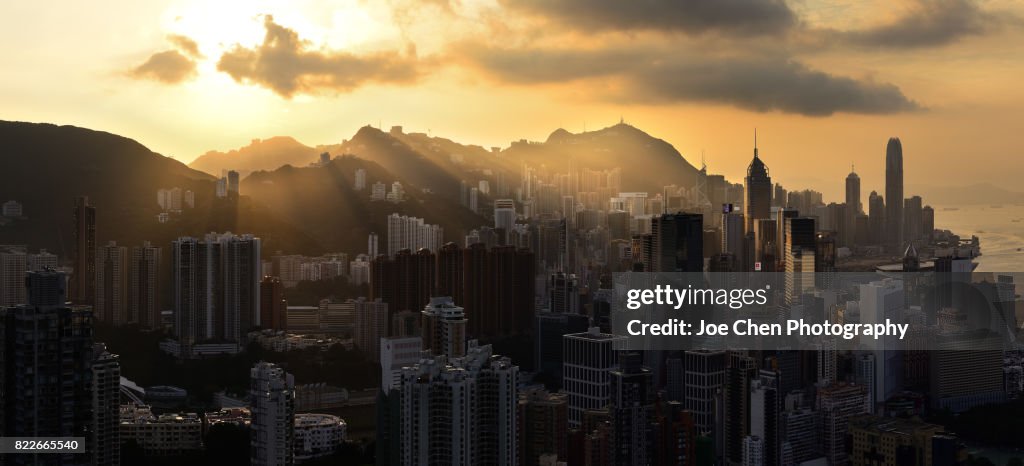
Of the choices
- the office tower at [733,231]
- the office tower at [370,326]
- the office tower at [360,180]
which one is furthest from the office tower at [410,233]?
the office tower at [733,231]

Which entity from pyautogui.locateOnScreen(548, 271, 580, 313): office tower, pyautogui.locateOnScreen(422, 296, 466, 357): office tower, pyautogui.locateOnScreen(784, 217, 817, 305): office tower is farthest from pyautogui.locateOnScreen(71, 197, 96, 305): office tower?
pyautogui.locateOnScreen(784, 217, 817, 305): office tower

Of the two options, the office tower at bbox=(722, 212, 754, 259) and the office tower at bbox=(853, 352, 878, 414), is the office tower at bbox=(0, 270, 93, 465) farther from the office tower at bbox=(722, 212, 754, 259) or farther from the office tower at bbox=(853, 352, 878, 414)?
the office tower at bbox=(722, 212, 754, 259)

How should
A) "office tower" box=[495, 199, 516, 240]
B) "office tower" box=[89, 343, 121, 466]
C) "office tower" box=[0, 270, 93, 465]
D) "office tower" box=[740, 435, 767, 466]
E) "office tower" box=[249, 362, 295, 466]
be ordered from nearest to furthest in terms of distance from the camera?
"office tower" box=[0, 270, 93, 465] → "office tower" box=[89, 343, 121, 466] → "office tower" box=[249, 362, 295, 466] → "office tower" box=[740, 435, 767, 466] → "office tower" box=[495, 199, 516, 240]

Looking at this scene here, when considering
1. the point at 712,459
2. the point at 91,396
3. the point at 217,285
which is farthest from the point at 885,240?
the point at 91,396

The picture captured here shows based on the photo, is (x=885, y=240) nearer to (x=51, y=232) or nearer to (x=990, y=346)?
(x=990, y=346)

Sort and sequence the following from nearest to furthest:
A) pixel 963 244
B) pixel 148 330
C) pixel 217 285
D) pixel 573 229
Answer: pixel 963 244
pixel 148 330
pixel 217 285
pixel 573 229
